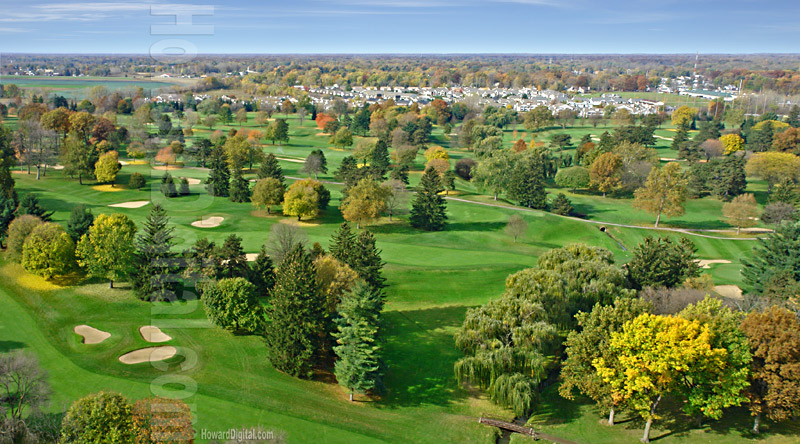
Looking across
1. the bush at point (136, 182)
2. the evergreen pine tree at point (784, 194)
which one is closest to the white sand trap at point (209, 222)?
the bush at point (136, 182)

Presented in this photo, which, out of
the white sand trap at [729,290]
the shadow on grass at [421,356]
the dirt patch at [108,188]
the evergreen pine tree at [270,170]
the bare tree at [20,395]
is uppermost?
the evergreen pine tree at [270,170]

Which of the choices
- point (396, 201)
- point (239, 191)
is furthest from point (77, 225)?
point (396, 201)

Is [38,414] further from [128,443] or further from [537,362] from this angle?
[537,362]

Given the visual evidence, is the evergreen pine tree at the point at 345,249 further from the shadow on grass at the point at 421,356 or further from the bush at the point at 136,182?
the bush at the point at 136,182

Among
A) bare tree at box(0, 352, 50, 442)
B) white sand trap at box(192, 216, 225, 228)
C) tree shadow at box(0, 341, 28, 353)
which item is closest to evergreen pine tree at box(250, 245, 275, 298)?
tree shadow at box(0, 341, 28, 353)

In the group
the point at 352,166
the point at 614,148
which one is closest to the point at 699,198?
the point at 614,148

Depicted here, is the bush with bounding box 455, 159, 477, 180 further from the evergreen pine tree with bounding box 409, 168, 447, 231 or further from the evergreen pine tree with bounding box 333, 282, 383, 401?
the evergreen pine tree with bounding box 333, 282, 383, 401
